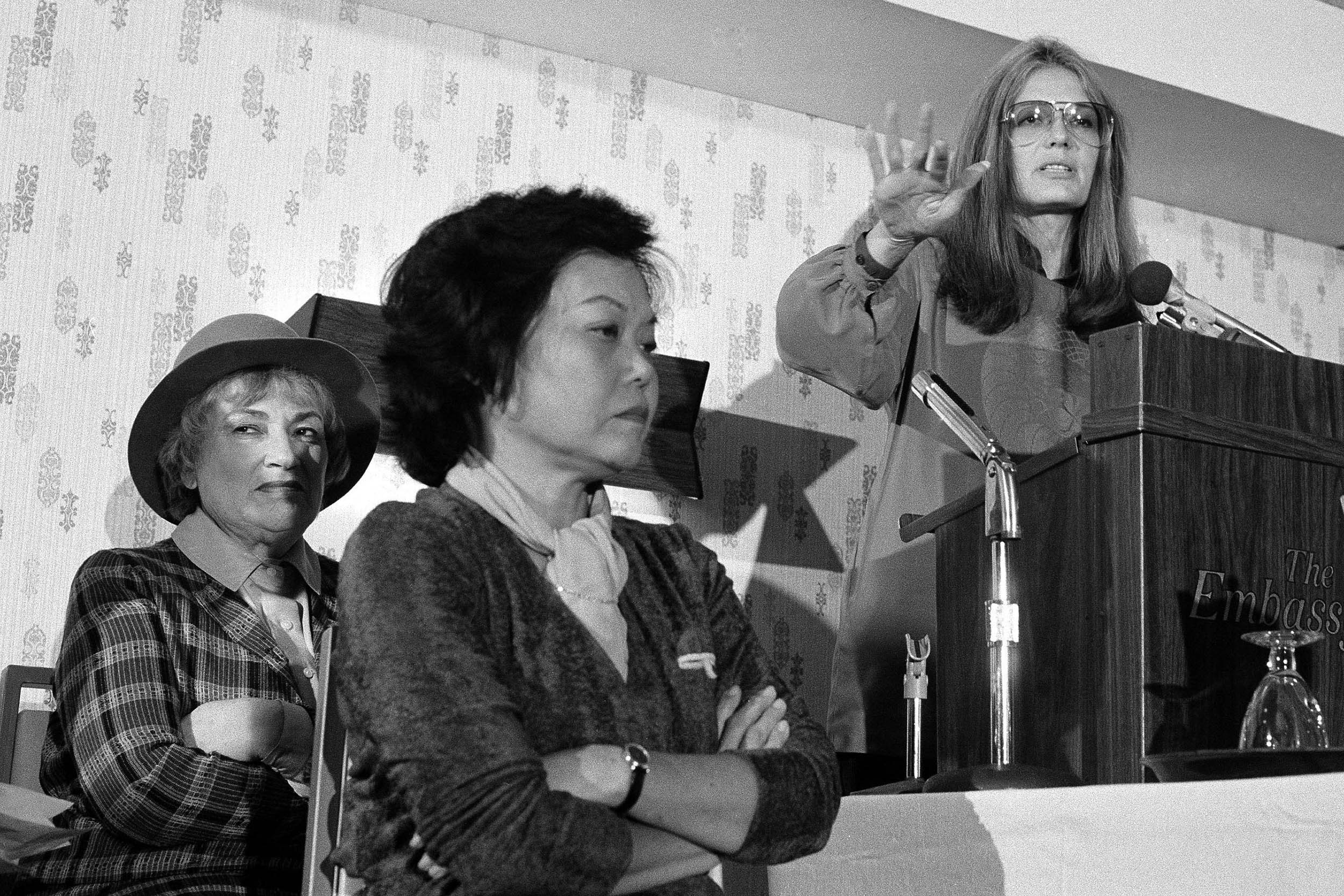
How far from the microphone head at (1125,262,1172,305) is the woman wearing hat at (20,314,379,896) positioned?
117 centimetres

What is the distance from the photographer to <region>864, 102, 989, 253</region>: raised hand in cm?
191

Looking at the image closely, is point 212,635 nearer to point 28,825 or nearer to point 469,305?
point 28,825

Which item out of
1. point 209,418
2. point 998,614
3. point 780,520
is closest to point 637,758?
point 998,614

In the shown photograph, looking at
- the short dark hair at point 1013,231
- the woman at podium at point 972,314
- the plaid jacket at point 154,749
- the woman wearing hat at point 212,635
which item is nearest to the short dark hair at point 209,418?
the woman wearing hat at point 212,635

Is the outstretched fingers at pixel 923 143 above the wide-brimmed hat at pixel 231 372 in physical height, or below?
above

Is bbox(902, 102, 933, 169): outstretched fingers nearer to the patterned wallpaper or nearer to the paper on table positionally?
the patterned wallpaper

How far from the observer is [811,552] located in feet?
11.9

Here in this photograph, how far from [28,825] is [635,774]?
996mm

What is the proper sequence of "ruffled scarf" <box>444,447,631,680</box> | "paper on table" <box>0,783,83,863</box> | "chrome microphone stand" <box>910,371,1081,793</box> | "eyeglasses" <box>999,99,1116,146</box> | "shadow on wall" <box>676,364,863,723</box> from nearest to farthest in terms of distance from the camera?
"ruffled scarf" <box>444,447,631,680</box>
"chrome microphone stand" <box>910,371,1081,793</box>
"paper on table" <box>0,783,83,863</box>
"eyeglasses" <box>999,99,1116,146</box>
"shadow on wall" <box>676,364,863,723</box>

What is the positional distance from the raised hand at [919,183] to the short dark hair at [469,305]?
66cm

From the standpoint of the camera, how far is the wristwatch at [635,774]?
1148 mm

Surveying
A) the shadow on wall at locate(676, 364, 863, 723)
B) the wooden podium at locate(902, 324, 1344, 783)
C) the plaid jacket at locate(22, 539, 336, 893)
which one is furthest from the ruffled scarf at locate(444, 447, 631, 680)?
the shadow on wall at locate(676, 364, 863, 723)

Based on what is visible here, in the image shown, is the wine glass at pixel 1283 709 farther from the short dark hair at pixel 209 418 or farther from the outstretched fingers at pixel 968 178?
the short dark hair at pixel 209 418

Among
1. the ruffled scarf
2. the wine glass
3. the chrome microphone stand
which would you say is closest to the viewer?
the ruffled scarf
